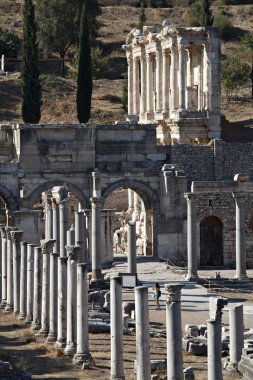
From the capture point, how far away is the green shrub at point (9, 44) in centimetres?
10190

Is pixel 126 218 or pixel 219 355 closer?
pixel 219 355

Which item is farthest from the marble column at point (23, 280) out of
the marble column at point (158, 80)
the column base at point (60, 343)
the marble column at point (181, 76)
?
the marble column at point (158, 80)

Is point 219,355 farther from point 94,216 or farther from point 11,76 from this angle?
point 11,76

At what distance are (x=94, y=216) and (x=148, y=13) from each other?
6341cm

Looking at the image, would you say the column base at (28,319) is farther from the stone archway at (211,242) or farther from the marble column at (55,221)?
the stone archway at (211,242)

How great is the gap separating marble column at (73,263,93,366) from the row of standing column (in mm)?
15944

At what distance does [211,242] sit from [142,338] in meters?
28.6

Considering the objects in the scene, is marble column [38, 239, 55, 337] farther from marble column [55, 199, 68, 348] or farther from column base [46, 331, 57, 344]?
marble column [55, 199, 68, 348]

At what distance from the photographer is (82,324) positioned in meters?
37.4

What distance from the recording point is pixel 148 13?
115 metres

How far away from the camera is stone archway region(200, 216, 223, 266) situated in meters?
61.4

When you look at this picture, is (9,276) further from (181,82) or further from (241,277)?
(181,82)

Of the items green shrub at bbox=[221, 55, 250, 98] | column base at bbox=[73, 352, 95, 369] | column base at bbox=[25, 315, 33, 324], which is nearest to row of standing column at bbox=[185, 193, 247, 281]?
column base at bbox=[25, 315, 33, 324]

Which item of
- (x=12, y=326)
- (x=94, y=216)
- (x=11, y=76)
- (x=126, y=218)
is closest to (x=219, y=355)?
(x=12, y=326)
